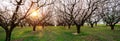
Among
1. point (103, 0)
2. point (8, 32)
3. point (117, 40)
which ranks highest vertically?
point (103, 0)

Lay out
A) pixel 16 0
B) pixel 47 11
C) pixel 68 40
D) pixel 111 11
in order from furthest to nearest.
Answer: pixel 111 11, pixel 47 11, pixel 68 40, pixel 16 0

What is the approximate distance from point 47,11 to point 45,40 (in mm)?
26176

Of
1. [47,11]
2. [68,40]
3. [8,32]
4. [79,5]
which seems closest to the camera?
[8,32]

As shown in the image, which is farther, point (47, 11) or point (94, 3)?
point (47, 11)

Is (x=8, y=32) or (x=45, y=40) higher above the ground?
(x=8, y=32)

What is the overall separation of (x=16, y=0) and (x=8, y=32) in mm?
4216

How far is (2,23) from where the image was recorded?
2553cm

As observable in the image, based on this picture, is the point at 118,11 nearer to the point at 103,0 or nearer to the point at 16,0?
the point at 103,0

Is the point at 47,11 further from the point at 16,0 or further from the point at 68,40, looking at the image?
the point at 16,0

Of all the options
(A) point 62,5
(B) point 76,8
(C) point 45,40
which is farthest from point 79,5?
(C) point 45,40

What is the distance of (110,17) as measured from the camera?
7175cm

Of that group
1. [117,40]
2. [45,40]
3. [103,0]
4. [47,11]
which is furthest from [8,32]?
[47,11]

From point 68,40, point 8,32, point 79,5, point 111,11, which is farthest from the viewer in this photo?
point 111,11

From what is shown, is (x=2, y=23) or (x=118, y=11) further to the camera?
(x=118, y=11)
